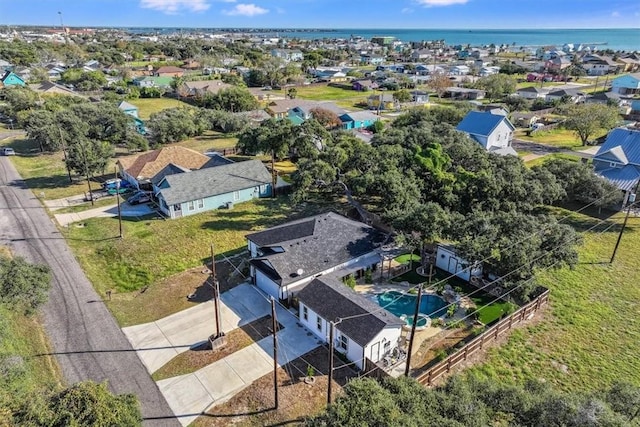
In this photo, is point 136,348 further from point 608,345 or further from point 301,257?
point 608,345

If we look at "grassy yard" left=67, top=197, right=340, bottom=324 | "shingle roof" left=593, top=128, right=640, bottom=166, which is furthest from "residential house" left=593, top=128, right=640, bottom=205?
"grassy yard" left=67, top=197, right=340, bottom=324

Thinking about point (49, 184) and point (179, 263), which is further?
point (49, 184)

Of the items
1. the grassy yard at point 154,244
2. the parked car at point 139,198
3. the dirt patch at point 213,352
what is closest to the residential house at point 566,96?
the grassy yard at point 154,244

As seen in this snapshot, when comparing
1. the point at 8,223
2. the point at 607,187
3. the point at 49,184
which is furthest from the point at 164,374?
the point at 607,187

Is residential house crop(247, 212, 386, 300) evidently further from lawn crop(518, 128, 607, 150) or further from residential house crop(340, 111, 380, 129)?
lawn crop(518, 128, 607, 150)

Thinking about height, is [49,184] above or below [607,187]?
below

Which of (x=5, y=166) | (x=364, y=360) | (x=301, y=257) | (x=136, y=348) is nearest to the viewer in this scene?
(x=364, y=360)

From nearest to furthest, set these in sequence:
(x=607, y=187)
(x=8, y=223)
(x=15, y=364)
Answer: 1. (x=15, y=364)
2. (x=8, y=223)
3. (x=607, y=187)
